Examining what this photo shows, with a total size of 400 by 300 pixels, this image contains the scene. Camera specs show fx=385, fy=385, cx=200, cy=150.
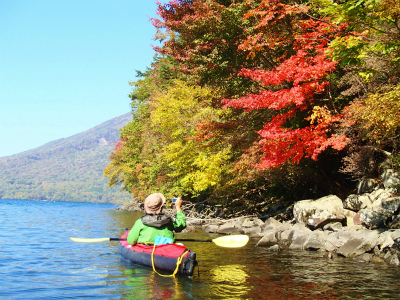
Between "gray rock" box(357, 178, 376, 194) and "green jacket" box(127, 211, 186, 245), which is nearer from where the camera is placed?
"green jacket" box(127, 211, 186, 245)

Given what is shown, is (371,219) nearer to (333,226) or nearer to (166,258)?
(333,226)

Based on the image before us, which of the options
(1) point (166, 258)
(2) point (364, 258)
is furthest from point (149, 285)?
(2) point (364, 258)

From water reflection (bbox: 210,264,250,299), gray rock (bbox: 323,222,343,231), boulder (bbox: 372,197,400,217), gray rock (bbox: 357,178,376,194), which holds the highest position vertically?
gray rock (bbox: 357,178,376,194)

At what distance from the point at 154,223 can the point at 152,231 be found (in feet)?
1.01

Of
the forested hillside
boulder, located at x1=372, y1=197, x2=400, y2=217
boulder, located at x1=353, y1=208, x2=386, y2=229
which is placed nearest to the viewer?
the forested hillside

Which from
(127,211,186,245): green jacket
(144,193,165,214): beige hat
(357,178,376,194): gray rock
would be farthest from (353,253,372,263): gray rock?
(144,193,165,214): beige hat

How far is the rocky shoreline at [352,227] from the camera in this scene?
10.6 meters

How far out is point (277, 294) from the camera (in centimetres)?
712

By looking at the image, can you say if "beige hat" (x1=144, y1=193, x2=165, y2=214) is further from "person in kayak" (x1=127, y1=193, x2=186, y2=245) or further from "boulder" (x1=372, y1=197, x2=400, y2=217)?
"boulder" (x1=372, y1=197, x2=400, y2=217)

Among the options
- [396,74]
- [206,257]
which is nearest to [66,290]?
[206,257]

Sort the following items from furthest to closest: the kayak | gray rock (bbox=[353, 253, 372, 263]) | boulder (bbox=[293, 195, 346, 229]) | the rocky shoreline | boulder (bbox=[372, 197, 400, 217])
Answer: boulder (bbox=[293, 195, 346, 229]) < boulder (bbox=[372, 197, 400, 217]) < the rocky shoreline < gray rock (bbox=[353, 253, 372, 263]) < the kayak

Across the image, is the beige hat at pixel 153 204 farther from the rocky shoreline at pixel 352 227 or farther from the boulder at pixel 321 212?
the boulder at pixel 321 212

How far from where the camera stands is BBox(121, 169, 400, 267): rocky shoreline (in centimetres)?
1061

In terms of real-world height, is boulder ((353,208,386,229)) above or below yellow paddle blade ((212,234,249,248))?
below
